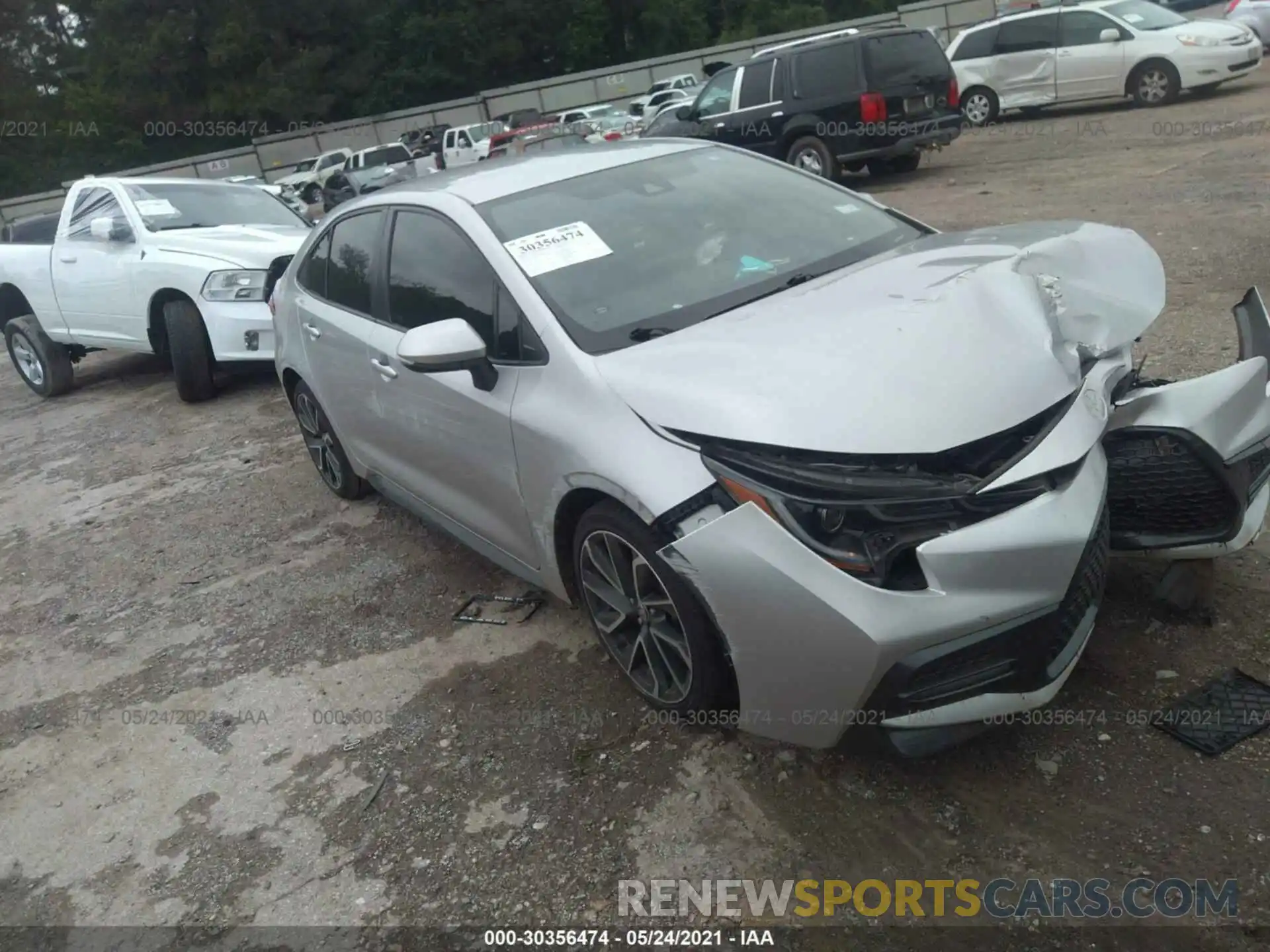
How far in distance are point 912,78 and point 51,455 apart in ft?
33.4

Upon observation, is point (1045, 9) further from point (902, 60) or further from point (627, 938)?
point (627, 938)

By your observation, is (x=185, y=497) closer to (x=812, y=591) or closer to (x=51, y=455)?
(x=51, y=455)

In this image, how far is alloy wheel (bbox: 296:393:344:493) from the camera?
5156mm

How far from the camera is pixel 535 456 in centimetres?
316

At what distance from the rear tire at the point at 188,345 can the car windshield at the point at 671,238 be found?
491 centimetres

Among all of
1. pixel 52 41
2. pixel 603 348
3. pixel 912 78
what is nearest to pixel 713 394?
pixel 603 348

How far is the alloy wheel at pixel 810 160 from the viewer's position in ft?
42.1

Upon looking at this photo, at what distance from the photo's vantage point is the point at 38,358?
9305 millimetres

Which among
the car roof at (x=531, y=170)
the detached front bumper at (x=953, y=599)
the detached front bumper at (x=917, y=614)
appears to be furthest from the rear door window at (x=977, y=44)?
the detached front bumper at (x=917, y=614)

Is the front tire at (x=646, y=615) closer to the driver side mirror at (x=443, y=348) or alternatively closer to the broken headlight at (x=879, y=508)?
the broken headlight at (x=879, y=508)

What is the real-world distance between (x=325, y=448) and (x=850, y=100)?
9.34 metres

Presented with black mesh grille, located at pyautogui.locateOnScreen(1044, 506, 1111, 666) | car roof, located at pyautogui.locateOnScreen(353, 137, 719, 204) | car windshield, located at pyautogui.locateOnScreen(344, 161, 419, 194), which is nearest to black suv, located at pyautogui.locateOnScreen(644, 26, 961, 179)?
car roof, located at pyautogui.locateOnScreen(353, 137, 719, 204)

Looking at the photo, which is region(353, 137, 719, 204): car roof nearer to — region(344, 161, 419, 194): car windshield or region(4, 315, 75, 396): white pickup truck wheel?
region(4, 315, 75, 396): white pickup truck wheel

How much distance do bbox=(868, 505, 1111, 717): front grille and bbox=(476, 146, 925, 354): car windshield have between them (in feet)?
4.29
